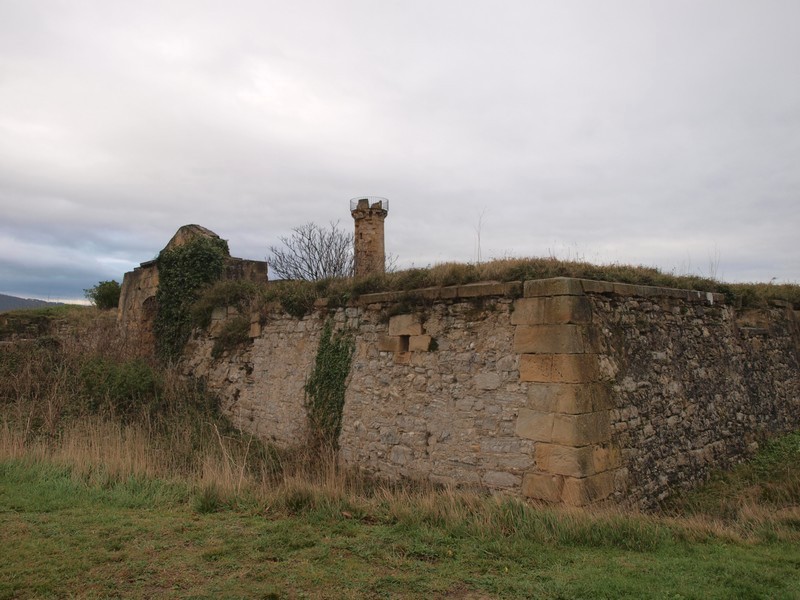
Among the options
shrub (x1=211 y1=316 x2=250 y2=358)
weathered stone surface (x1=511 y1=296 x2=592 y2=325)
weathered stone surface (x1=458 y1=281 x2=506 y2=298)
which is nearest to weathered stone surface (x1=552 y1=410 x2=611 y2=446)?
weathered stone surface (x1=511 y1=296 x2=592 y2=325)

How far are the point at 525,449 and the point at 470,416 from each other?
0.86 meters

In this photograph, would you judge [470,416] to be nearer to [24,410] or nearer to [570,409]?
[570,409]

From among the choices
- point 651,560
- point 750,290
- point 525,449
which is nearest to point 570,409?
point 525,449

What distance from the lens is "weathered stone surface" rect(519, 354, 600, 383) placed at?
6.69 metres

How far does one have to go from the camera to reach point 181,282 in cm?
1363

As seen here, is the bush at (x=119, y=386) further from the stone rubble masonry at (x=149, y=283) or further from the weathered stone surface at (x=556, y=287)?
the weathered stone surface at (x=556, y=287)

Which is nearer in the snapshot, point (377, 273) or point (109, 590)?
point (109, 590)

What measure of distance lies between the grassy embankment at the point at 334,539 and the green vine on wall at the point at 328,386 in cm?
92

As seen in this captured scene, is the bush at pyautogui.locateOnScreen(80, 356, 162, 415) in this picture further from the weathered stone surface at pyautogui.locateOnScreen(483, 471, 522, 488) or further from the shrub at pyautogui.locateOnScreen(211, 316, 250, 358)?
the weathered stone surface at pyautogui.locateOnScreen(483, 471, 522, 488)

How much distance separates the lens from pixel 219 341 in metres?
12.3

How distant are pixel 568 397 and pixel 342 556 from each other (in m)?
3.10

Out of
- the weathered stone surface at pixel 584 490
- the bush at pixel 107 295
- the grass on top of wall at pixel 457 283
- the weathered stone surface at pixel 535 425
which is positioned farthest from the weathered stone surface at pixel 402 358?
the bush at pixel 107 295

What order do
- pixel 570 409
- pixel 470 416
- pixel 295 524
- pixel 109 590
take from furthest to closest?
pixel 470 416 → pixel 570 409 → pixel 295 524 → pixel 109 590

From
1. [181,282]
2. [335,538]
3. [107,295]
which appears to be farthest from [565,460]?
[107,295]
